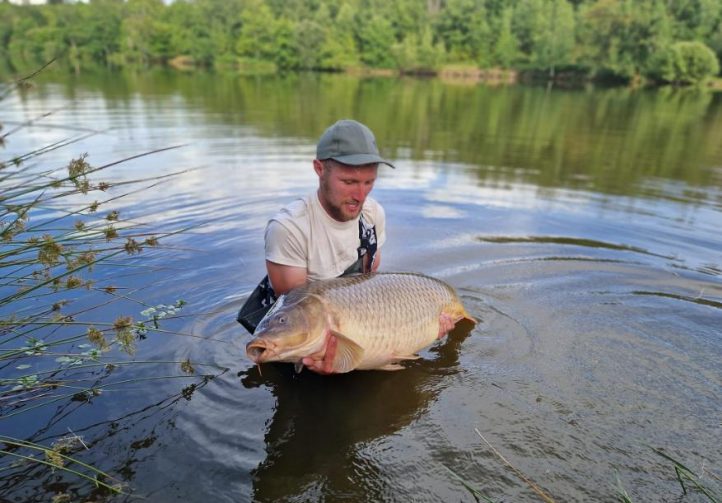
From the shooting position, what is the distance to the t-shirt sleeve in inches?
129

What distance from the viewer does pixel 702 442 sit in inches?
118

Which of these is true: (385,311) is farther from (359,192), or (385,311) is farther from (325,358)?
(359,192)

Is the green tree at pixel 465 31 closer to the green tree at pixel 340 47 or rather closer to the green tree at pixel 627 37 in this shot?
the green tree at pixel 340 47

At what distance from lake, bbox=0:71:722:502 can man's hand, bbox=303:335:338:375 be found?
0.45 meters

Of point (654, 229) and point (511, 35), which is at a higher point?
point (511, 35)

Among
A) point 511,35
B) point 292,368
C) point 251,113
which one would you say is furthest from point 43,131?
point 511,35

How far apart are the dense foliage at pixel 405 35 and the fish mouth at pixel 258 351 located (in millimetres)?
60674

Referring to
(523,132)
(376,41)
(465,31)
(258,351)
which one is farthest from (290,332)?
(465,31)

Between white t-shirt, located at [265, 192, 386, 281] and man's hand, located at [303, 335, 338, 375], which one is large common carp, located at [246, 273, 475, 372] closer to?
man's hand, located at [303, 335, 338, 375]

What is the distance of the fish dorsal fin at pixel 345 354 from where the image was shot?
9.48 feet

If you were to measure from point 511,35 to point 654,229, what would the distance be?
248ft

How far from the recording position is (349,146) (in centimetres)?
316

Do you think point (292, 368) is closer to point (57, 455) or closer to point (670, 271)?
point (57, 455)

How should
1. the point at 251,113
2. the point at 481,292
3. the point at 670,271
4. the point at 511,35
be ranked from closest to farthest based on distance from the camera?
1. the point at 481,292
2. the point at 670,271
3. the point at 251,113
4. the point at 511,35
